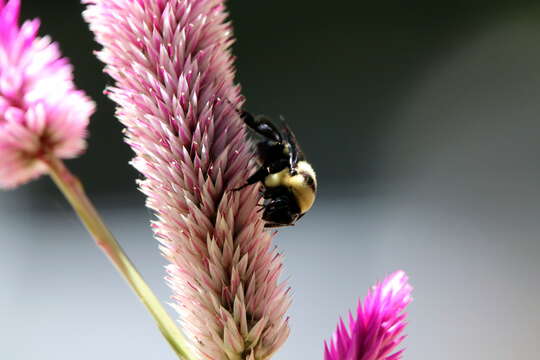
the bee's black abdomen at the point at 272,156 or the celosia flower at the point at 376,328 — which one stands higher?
the bee's black abdomen at the point at 272,156

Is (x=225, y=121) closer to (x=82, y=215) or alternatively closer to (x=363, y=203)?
(x=82, y=215)

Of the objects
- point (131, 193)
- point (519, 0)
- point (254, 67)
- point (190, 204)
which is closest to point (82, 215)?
point (190, 204)

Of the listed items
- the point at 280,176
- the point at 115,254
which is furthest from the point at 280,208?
the point at 115,254

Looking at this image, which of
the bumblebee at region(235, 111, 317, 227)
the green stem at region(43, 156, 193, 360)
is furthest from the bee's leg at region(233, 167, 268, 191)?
the green stem at region(43, 156, 193, 360)

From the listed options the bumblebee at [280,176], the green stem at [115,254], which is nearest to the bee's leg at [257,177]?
the bumblebee at [280,176]

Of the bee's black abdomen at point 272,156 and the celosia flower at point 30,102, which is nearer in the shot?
the celosia flower at point 30,102

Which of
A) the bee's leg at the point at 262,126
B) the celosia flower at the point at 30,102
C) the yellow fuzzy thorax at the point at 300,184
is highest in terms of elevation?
the bee's leg at the point at 262,126

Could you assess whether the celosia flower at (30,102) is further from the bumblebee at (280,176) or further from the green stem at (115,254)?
the bumblebee at (280,176)
